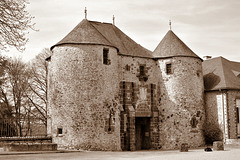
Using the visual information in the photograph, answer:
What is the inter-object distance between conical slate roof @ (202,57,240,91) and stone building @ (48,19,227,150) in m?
1.09

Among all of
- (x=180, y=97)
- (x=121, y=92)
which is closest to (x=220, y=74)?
(x=180, y=97)

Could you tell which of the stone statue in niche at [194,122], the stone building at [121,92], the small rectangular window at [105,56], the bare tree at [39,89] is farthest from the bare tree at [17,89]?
the stone statue in niche at [194,122]

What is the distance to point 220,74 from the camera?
32875 mm

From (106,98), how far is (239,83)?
13338 millimetres

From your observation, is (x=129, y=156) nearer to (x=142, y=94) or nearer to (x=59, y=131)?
(x=59, y=131)

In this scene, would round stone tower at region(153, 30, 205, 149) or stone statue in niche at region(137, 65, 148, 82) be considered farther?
stone statue in niche at region(137, 65, 148, 82)

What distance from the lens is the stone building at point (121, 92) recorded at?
25062mm

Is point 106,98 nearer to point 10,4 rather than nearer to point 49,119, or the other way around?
point 49,119

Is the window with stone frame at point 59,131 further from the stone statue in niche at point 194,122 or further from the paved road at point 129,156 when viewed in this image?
the stone statue in niche at point 194,122

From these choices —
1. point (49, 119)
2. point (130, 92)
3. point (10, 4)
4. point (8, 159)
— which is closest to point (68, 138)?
point (49, 119)

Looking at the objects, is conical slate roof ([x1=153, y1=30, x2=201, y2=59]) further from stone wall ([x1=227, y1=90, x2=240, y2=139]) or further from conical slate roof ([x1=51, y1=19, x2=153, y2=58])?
stone wall ([x1=227, y1=90, x2=240, y2=139])

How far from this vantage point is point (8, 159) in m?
16.6

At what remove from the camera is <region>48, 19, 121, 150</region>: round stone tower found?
24781 mm

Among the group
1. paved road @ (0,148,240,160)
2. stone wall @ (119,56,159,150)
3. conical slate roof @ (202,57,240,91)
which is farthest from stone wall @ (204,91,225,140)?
paved road @ (0,148,240,160)
